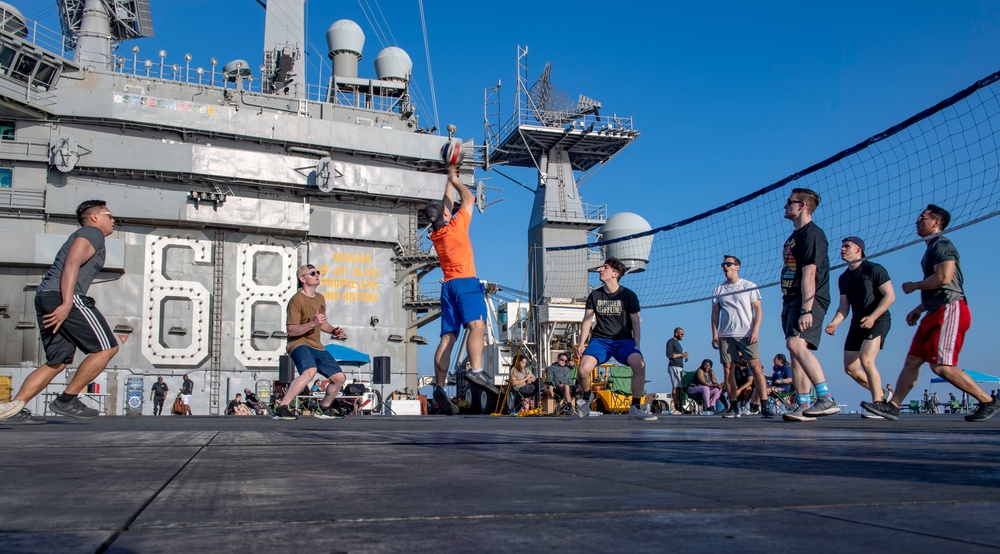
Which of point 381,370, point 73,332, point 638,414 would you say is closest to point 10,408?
point 73,332

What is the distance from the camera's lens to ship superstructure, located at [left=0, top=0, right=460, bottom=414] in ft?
85.5

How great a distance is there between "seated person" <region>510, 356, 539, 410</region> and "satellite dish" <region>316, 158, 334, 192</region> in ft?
49.0

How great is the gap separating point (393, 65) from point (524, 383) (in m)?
22.7

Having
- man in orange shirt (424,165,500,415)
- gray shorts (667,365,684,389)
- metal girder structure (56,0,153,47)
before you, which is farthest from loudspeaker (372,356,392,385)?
metal girder structure (56,0,153,47)

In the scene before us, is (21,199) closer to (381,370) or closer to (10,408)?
(381,370)

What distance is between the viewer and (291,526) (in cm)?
161

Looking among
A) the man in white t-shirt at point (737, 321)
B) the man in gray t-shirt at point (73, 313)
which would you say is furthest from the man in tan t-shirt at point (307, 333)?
the man in white t-shirt at point (737, 321)

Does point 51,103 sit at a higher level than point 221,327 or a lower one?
higher

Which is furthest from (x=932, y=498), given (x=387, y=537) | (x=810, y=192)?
(x=810, y=192)

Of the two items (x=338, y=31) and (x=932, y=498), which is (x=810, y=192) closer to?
(x=932, y=498)

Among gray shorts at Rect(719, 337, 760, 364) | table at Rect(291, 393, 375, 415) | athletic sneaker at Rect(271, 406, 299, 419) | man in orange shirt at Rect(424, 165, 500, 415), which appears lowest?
table at Rect(291, 393, 375, 415)

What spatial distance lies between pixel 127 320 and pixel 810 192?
24.1 m

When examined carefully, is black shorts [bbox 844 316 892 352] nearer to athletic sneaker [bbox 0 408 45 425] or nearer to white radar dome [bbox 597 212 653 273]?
athletic sneaker [bbox 0 408 45 425]

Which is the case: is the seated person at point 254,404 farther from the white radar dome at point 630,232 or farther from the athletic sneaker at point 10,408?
the white radar dome at point 630,232
